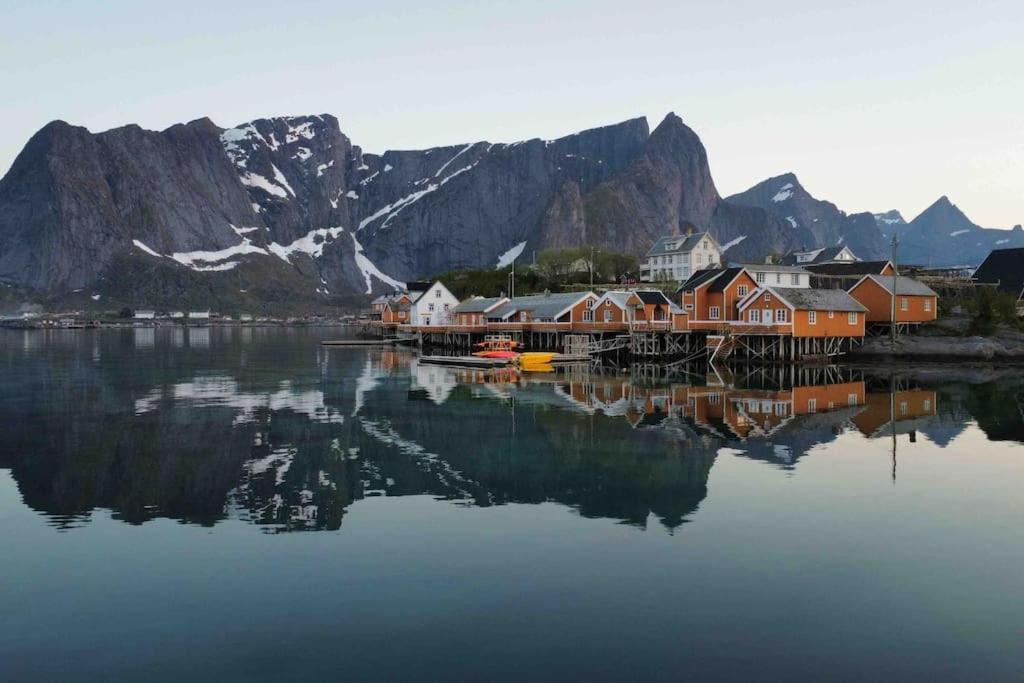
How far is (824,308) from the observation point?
63.9 m

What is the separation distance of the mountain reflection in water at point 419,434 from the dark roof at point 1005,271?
34.0m

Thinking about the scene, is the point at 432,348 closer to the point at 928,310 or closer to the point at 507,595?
the point at 928,310

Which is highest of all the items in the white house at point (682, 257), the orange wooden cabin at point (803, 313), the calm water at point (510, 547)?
the white house at point (682, 257)

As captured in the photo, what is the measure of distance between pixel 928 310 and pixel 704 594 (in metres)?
64.3

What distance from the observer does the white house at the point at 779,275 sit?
73312mm

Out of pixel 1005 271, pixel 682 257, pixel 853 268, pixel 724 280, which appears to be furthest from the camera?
pixel 682 257

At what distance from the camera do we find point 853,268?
82188mm

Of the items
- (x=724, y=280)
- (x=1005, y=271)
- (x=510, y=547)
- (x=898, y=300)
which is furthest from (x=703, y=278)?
(x=510, y=547)

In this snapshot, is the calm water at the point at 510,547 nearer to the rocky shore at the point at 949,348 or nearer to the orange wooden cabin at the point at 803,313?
the orange wooden cabin at the point at 803,313

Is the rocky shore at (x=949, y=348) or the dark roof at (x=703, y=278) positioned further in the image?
the dark roof at (x=703, y=278)

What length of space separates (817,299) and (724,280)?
7820mm

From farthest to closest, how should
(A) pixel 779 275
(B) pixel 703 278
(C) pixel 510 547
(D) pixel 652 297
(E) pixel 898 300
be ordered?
(A) pixel 779 275
(D) pixel 652 297
(B) pixel 703 278
(E) pixel 898 300
(C) pixel 510 547

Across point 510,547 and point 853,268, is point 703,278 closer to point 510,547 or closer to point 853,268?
point 853,268

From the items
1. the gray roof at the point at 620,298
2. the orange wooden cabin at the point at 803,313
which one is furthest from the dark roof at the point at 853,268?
the gray roof at the point at 620,298
